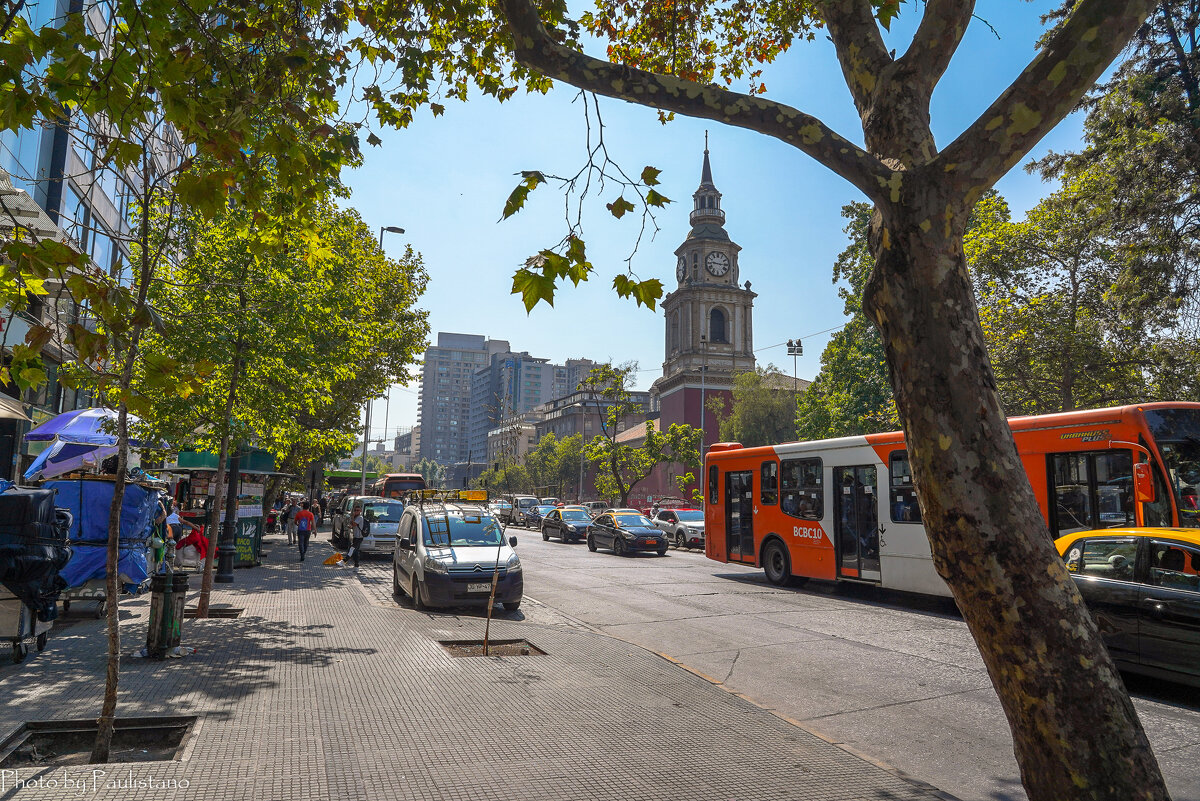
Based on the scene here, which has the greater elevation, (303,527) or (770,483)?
(770,483)

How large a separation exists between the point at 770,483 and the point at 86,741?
14289 mm

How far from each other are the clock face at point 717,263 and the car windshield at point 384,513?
53593 mm

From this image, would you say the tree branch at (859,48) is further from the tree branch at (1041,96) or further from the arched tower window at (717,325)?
the arched tower window at (717,325)

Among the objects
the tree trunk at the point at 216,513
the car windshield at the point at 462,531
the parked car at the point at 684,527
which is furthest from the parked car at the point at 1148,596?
the parked car at the point at 684,527

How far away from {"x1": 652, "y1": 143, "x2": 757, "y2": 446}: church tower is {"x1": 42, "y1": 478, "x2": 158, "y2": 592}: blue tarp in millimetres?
61134

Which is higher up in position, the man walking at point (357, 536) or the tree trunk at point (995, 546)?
the tree trunk at point (995, 546)

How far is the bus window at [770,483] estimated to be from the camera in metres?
17.4

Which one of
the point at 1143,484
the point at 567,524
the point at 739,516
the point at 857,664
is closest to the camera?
the point at 857,664

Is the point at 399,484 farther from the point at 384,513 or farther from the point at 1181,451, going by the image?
the point at 1181,451

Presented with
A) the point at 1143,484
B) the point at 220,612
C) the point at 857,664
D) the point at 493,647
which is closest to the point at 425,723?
the point at 493,647

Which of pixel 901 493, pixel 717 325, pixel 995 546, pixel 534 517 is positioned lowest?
pixel 534 517

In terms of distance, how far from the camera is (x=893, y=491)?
46.6 feet

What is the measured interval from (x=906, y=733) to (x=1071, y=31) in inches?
214

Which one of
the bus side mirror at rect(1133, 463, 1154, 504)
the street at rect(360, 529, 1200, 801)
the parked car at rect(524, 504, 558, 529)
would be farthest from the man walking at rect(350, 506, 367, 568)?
the parked car at rect(524, 504, 558, 529)
